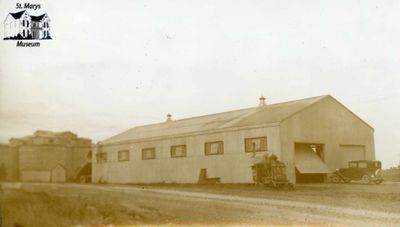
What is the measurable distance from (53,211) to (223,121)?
13061 mm

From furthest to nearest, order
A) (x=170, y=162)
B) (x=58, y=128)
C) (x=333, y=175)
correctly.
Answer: (x=170, y=162), (x=333, y=175), (x=58, y=128)

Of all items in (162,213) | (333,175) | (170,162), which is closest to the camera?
(162,213)

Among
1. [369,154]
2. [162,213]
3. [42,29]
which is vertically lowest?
[162,213]

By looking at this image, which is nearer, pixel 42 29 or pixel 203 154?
pixel 42 29

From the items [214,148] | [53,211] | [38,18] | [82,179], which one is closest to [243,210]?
[53,211]

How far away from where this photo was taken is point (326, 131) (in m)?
21.5

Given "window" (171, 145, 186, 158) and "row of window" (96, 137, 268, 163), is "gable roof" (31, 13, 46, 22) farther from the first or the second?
"window" (171, 145, 186, 158)

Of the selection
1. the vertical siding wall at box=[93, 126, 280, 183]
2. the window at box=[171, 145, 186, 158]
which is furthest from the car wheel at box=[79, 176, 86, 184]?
the window at box=[171, 145, 186, 158]

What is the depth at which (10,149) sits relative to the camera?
11.8m

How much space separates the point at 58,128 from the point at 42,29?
119 inches

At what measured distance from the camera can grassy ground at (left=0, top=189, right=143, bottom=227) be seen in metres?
10.9

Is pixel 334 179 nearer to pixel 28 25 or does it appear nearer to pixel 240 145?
pixel 240 145

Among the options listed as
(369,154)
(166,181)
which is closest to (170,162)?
(166,181)

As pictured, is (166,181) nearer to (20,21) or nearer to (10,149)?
(10,149)
